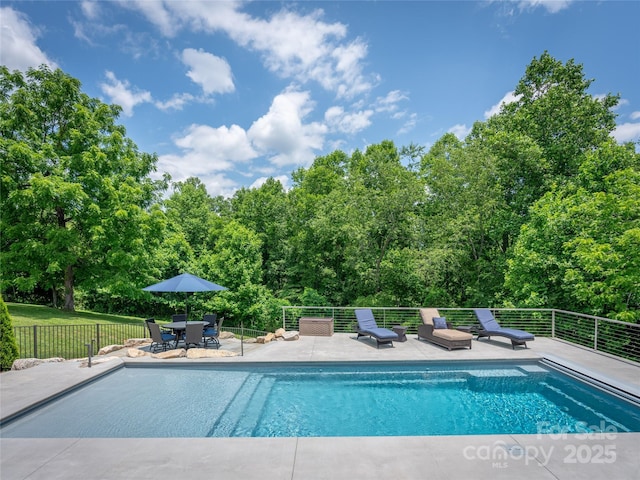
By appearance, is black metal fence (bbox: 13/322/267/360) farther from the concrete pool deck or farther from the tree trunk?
the concrete pool deck

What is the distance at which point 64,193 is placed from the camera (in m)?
12.8

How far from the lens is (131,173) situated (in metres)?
17.3

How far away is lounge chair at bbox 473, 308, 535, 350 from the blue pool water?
82cm

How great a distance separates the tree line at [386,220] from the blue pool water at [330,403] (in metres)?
6.46

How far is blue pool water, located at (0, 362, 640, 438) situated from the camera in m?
4.99

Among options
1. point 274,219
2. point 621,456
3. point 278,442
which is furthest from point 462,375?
point 274,219

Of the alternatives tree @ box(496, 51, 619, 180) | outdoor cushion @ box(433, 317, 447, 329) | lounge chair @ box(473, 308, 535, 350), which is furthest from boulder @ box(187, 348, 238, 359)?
tree @ box(496, 51, 619, 180)

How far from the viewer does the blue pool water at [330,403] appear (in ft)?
16.4

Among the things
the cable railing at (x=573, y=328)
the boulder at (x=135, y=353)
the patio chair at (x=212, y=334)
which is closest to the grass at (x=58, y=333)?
the boulder at (x=135, y=353)

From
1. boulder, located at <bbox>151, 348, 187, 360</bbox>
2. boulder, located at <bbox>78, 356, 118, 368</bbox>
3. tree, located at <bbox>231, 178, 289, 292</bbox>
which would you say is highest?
tree, located at <bbox>231, 178, 289, 292</bbox>

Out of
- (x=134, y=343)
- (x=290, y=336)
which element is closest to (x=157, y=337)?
(x=134, y=343)

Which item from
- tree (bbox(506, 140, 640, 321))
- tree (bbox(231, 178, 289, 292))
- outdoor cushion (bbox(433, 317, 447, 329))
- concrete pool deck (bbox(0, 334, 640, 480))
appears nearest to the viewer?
concrete pool deck (bbox(0, 334, 640, 480))

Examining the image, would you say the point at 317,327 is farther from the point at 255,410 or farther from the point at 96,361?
the point at 96,361

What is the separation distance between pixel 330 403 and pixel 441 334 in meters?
4.28
